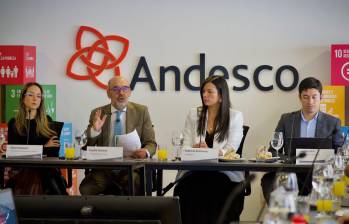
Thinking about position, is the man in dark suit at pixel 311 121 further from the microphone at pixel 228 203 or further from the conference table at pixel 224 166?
the microphone at pixel 228 203

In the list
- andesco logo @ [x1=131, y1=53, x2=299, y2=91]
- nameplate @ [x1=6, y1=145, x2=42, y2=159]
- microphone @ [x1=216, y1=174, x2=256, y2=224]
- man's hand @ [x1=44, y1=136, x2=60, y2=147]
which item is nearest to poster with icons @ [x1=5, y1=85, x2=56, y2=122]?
andesco logo @ [x1=131, y1=53, x2=299, y2=91]

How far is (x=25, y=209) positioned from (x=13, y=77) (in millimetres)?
4912

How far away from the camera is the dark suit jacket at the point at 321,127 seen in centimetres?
489

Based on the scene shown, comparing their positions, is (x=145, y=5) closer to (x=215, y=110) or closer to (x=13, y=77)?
(x=13, y=77)

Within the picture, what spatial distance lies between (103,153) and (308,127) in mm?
1682

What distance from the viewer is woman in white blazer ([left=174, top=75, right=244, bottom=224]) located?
4715 mm

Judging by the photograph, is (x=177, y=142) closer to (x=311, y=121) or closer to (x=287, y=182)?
(x=311, y=121)

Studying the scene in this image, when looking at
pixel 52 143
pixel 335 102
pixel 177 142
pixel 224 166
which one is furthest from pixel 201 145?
pixel 335 102

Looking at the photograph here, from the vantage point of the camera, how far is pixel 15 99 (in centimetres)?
640

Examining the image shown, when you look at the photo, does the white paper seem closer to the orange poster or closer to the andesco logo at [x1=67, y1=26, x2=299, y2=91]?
the andesco logo at [x1=67, y1=26, x2=299, y2=91]

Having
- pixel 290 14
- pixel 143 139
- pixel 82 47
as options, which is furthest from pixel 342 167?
pixel 82 47

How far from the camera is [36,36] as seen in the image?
6730 millimetres

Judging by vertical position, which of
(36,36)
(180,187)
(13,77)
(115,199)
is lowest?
(180,187)

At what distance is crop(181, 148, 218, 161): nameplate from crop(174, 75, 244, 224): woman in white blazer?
0.77 ft
